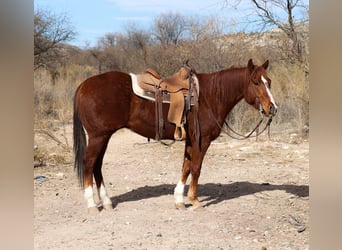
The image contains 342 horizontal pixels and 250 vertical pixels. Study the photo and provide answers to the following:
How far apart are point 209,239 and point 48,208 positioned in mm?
1473

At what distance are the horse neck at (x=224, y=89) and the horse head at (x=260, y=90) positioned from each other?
10 centimetres

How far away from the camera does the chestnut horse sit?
9.60ft

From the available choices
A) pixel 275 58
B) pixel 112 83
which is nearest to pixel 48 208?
pixel 112 83

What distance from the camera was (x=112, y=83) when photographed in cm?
299

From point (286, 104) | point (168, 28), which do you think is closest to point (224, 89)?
point (286, 104)

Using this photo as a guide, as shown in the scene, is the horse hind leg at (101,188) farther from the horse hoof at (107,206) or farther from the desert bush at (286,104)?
A: the desert bush at (286,104)

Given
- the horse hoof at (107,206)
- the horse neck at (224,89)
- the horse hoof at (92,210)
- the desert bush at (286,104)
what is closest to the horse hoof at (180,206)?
the horse hoof at (107,206)

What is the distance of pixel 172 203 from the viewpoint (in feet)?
10.9

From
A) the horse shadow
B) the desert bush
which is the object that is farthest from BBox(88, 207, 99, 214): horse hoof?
the desert bush
